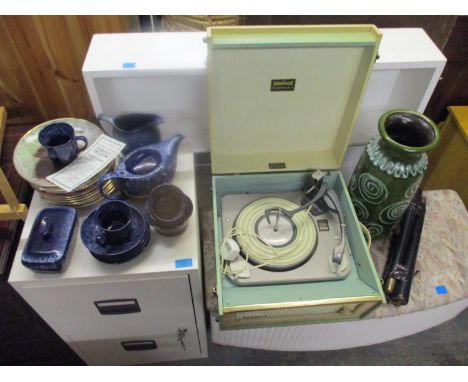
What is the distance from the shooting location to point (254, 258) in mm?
885

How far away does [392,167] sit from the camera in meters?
0.86

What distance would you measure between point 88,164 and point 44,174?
0.10m

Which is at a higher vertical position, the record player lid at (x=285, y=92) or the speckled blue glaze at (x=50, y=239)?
the record player lid at (x=285, y=92)

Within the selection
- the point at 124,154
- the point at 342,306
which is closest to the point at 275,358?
the point at 342,306

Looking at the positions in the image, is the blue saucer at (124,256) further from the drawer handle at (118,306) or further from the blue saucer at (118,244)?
the drawer handle at (118,306)

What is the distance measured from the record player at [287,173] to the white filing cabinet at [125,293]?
0.09 m

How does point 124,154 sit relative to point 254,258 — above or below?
above

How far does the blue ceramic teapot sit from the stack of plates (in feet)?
0.09

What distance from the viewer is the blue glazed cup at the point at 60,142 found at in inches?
33.7

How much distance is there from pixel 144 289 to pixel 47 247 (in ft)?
0.73

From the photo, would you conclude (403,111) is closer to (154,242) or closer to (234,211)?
(234,211)

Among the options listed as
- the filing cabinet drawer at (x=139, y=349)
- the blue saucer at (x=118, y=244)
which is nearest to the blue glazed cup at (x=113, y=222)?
the blue saucer at (x=118, y=244)

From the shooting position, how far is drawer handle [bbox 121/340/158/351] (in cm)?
112

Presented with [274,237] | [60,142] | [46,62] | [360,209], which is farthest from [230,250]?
[46,62]
